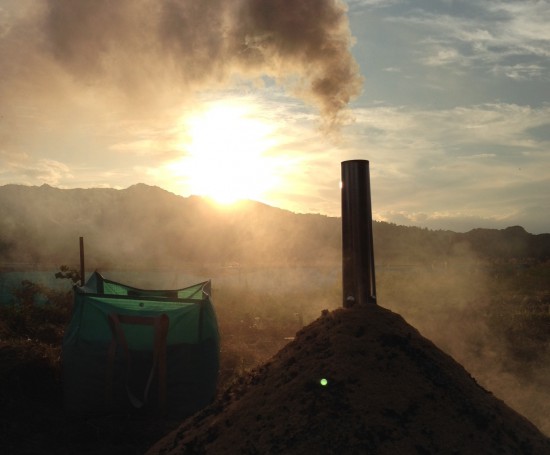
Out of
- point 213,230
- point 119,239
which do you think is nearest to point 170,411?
point 119,239

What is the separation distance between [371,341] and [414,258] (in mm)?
51804

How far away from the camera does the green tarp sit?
5211 millimetres

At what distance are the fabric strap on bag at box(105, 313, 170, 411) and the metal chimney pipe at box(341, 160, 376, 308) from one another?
1856mm

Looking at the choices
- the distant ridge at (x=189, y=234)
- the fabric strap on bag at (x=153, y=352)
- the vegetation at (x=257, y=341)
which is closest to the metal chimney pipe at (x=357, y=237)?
the fabric strap on bag at (x=153, y=352)

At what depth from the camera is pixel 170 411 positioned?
530 centimetres

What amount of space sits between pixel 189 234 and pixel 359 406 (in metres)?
61.5

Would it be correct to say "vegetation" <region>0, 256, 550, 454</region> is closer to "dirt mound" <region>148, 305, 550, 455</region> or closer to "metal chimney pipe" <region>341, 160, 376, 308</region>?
"dirt mound" <region>148, 305, 550, 455</region>

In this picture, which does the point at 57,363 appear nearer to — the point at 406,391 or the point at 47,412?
the point at 47,412

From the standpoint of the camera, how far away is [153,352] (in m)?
5.27

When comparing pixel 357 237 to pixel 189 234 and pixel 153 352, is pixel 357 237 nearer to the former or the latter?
pixel 153 352

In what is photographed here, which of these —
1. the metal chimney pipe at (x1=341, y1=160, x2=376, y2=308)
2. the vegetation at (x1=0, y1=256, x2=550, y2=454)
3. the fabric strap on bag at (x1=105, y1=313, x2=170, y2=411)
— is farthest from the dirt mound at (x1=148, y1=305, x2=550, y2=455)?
the vegetation at (x1=0, y1=256, x2=550, y2=454)

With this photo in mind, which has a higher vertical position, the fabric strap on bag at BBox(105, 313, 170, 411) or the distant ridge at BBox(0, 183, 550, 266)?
the distant ridge at BBox(0, 183, 550, 266)

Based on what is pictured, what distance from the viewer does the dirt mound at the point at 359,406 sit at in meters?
3.08

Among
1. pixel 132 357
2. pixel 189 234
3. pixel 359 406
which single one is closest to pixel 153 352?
pixel 132 357
